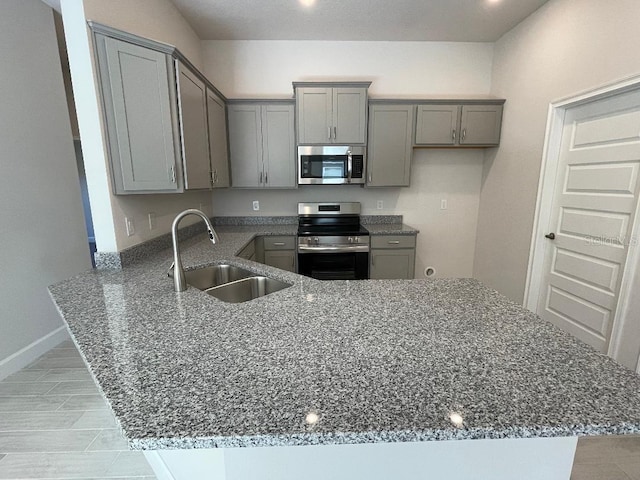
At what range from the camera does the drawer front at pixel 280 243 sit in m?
2.99

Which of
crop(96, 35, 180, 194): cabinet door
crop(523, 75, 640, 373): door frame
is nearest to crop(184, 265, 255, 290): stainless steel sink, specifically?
crop(96, 35, 180, 194): cabinet door

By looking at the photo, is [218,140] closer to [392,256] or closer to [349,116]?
[349,116]

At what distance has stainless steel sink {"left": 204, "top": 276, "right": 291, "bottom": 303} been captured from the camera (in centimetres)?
156

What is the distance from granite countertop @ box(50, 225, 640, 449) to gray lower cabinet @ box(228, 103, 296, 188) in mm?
2075

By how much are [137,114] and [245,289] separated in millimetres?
1242

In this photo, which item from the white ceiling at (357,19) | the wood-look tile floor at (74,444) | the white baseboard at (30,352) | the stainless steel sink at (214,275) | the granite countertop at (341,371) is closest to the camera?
the granite countertop at (341,371)

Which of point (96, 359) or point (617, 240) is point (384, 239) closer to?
point (617, 240)

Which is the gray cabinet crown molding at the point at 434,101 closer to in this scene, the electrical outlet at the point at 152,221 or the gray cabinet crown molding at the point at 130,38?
the gray cabinet crown molding at the point at 130,38

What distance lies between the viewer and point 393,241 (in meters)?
3.00

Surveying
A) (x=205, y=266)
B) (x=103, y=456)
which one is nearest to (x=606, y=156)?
(x=205, y=266)

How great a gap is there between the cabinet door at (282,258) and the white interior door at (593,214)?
7.88 feet

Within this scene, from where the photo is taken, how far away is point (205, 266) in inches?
70.1

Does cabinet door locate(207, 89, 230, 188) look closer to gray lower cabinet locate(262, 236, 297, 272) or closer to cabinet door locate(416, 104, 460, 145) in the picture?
gray lower cabinet locate(262, 236, 297, 272)

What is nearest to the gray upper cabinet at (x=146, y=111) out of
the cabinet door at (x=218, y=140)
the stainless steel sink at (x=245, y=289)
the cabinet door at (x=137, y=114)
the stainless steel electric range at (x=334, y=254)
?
the cabinet door at (x=137, y=114)
